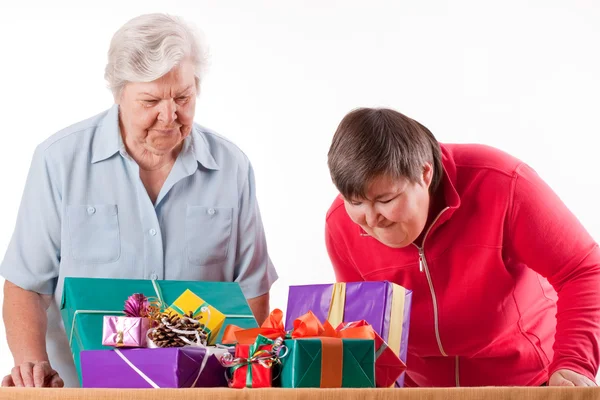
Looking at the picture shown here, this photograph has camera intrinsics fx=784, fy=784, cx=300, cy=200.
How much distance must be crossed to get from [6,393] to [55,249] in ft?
1.94

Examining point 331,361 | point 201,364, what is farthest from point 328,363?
point 201,364

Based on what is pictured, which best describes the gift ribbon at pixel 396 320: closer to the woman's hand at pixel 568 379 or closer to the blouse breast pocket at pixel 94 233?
the woman's hand at pixel 568 379

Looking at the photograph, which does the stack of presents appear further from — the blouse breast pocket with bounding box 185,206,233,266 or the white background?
the white background

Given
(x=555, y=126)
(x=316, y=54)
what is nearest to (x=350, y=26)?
(x=316, y=54)

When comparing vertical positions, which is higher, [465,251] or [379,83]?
[379,83]

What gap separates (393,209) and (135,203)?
543 mm

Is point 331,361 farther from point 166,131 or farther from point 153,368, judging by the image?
point 166,131

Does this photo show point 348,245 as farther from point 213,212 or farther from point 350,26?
point 350,26

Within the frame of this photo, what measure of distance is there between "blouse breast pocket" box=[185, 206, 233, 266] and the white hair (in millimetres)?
288

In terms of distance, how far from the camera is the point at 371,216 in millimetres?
1347

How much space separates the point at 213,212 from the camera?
1609mm

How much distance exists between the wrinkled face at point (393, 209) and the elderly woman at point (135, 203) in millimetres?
340

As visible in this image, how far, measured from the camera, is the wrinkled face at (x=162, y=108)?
151 centimetres

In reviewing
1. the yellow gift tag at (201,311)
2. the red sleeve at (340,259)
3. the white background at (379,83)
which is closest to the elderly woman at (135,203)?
the red sleeve at (340,259)
